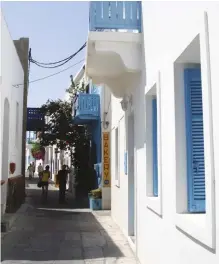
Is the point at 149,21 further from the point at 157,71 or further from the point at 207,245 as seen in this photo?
the point at 207,245

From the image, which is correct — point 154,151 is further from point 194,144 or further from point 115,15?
point 115,15

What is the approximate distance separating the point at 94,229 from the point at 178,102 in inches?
248

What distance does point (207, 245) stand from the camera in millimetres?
3037

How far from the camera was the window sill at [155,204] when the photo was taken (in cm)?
476

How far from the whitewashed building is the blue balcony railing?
0.06 feet

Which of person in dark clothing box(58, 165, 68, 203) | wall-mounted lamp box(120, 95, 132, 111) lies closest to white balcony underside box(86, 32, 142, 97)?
wall-mounted lamp box(120, 95, 132, 111)

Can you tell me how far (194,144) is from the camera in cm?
402

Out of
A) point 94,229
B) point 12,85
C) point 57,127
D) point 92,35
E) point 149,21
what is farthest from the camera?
point 57,127

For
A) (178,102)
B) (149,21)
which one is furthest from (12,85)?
(178,102)

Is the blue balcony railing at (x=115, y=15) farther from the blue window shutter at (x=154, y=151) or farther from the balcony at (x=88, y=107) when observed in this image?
the balcony at (x=88, y=107)

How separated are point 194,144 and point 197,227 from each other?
39.9 inches

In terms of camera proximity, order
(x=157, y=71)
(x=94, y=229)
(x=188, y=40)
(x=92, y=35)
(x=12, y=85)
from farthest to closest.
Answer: (x=12, y=85)
(x=94, y=229)
(x=92, y=35)
(x=157, y=71)
(x=188, y=40)

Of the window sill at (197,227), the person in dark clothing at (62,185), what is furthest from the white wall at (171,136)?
the person in dark clothing at (62,185)

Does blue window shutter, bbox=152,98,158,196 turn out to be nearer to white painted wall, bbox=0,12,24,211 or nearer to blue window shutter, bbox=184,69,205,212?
blue window shutter, bbox=184,69,205,212
